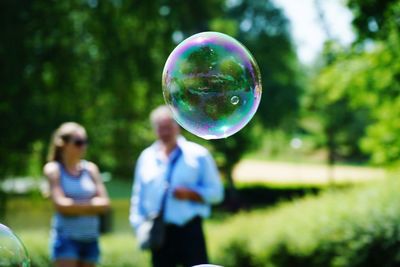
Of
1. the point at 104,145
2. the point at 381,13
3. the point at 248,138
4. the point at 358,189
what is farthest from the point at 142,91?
the point at 248,138

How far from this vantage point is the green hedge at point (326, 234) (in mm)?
5996

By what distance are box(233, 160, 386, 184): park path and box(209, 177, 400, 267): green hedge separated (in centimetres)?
4261

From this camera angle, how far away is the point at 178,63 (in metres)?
3.92

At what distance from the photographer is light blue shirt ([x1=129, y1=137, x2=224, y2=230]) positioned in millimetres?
4418

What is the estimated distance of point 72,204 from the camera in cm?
454


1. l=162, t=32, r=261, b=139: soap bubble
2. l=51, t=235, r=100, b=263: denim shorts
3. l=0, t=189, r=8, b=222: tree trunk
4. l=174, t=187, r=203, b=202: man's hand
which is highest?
l=0, t=189, r=8, b=222: tree trunk

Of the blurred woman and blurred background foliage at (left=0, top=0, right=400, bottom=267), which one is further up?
blurred background foliage at (left=0, top=0, right=400, bottom=267)

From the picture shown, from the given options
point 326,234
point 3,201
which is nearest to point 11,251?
point 326,234

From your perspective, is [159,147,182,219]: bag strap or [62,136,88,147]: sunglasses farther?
[62,136,88,147]: sunglasses

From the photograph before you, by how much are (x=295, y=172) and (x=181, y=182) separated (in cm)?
5629

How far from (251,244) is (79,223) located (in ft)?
10.6

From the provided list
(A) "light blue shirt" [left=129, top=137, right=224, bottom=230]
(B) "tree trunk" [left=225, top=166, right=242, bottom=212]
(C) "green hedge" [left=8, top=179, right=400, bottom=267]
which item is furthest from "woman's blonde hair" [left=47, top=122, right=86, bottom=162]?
(B) "tree trunk" [left=225, top=166, right=242, bottom=212]

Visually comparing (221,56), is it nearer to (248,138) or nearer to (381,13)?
(381,13)

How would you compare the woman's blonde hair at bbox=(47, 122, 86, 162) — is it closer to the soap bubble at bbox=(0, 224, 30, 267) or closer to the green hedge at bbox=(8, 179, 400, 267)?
the soap bubble at bbox=(0, 224, 30, 267)
